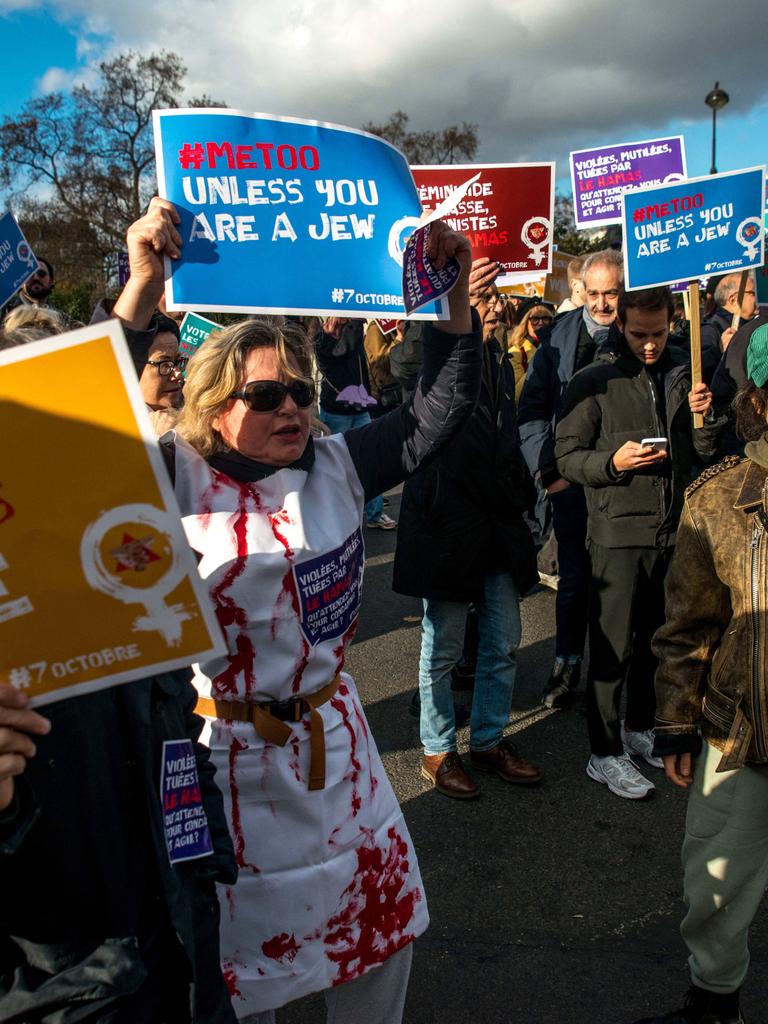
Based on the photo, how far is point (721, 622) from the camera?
7.64 feet

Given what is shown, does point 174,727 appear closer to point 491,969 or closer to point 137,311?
point 137,311

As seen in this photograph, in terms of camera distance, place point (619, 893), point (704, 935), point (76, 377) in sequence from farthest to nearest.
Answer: point (619, 893)
point (704, 935)
point (76, 377)

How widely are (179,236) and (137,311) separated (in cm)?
32

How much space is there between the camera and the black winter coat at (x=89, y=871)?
4.57 ft

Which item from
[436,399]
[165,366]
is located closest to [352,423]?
[165,366]

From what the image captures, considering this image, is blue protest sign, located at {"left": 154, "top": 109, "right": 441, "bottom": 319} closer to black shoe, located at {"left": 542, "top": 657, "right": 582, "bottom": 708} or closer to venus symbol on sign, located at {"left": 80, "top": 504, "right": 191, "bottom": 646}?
venus symbol on sign, located at {"left": 80, "top": 504, "right": 191, "bottom": 646}

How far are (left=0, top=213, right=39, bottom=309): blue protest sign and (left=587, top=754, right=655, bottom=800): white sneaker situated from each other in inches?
128

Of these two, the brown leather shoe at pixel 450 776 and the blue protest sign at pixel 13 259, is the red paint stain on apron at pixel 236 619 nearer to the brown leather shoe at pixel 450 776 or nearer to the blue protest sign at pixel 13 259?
the brown leather shoe at pixel 450 776

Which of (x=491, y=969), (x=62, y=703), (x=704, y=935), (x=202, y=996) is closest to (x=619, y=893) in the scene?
(x=491, y=969)

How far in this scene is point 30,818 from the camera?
1.28 m

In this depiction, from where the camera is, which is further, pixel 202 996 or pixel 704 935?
pixel 704 935

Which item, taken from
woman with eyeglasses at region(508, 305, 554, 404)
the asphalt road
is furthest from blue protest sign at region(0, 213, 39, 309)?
woman with eyeglasses at region(508, 305, 554, 404)

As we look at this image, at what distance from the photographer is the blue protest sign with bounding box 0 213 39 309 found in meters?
4.01

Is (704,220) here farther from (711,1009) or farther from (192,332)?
(711,1009)
